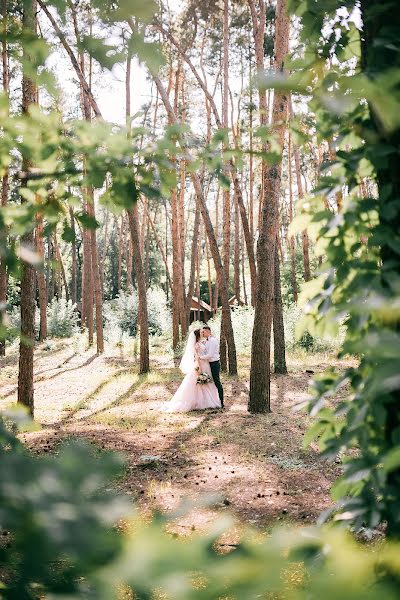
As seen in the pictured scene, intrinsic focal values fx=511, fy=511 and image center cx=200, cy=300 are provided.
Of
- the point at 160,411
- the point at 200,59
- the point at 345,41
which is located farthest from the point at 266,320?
the point at 200,59

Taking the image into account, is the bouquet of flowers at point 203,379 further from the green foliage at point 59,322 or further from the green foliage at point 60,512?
the green foliage at point 59,322

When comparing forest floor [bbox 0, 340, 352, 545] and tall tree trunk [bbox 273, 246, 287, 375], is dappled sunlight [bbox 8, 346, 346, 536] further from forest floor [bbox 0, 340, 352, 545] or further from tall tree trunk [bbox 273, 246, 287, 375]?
tall tree trunk [bbox 273, 246, 287, 375]

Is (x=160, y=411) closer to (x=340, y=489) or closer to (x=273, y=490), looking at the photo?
(x=273, y=490)

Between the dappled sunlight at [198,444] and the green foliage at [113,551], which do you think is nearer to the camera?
the green foliage at [113,551]

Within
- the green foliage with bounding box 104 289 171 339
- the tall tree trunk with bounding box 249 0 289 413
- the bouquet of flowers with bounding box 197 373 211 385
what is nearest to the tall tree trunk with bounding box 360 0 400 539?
the tall tree trunk with bounding box 249 0 289 413

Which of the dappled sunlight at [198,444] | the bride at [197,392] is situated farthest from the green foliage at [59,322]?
the bride at [197,392]

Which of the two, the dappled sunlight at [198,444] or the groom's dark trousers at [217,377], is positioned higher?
the groom's dark trousers at [217,377]

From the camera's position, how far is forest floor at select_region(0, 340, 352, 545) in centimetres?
514

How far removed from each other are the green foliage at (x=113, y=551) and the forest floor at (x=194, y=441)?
4.6 inches

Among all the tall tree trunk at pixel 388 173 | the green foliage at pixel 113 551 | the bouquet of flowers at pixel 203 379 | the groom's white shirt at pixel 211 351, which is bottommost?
the bouquet of flowers at pixel 203 379

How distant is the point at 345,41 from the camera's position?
2.01 m

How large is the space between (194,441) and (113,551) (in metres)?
7.13

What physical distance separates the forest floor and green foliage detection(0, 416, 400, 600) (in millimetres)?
116

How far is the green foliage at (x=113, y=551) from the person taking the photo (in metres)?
0.62
